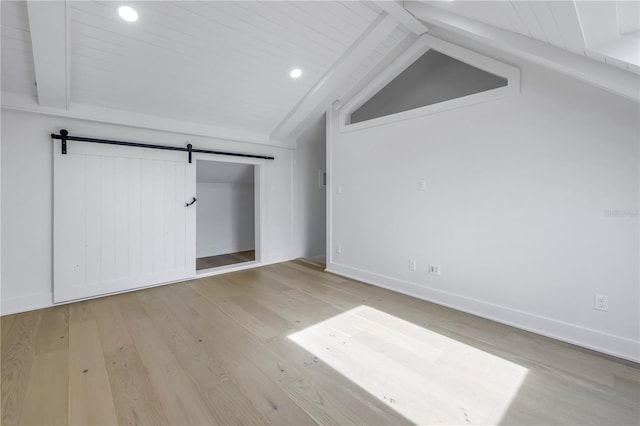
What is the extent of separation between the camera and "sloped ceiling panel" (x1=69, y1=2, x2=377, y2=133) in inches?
90.1

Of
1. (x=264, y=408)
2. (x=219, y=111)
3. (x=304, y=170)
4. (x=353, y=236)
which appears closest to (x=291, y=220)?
(x=304, y=170)

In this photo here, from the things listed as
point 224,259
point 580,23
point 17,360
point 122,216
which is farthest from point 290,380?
point 224,259

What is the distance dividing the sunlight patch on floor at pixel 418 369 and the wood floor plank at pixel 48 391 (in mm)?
1413

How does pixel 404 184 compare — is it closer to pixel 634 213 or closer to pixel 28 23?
pixel 634 213

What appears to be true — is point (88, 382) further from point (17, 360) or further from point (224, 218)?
point (224, 218)

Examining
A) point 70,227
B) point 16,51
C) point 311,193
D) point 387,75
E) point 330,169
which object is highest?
point 387,75

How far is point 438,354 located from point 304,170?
151 inches

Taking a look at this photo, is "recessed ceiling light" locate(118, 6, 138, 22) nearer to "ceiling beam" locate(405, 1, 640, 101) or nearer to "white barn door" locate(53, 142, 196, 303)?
"white barn door" locate(53, 142, 196, 303)

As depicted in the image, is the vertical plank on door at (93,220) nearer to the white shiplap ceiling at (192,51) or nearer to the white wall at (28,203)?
the white wall at (28,203)

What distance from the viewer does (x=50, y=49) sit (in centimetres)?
219

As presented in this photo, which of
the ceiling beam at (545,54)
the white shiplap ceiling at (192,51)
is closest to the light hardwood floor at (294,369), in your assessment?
the ceiling beam at (545,54)

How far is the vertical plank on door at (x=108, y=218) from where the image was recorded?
3117 mm

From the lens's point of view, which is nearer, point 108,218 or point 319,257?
point 108,218

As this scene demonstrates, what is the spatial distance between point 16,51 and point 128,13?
1.00m
